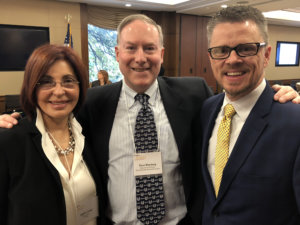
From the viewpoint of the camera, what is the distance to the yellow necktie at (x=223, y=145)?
1.25m

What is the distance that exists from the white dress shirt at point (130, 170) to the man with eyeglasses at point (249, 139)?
0.28 meters

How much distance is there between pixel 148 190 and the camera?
1.51 m

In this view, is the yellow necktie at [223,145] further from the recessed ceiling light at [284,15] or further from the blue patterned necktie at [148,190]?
the recessed ceiling light at [284,15]

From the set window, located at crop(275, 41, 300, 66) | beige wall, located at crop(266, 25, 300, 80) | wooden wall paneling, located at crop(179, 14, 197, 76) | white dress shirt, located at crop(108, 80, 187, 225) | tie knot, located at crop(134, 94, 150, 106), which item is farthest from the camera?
window, located at crop(275, 41, 300, 66)

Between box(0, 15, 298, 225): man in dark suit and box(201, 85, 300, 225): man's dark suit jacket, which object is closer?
box(201, 85, 300, 225): man's dark suit jacket

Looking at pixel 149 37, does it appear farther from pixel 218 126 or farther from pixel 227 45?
pixel 218 126

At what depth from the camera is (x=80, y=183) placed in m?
1.45

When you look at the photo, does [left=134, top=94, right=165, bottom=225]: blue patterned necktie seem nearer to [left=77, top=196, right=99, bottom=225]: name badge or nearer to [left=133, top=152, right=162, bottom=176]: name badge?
[left=133, top=152, right=162, bottom=176]: name badge

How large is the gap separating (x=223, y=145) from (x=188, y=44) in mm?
7520

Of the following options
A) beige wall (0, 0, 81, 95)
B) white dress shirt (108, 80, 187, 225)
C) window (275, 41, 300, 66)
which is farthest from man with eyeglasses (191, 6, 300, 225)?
window (275, 41, 300, 66)

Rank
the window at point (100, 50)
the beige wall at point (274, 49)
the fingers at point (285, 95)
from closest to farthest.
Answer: the fingers at point (285, 95)
the window at point (100, 50)
the beige wall at point (274, 49)

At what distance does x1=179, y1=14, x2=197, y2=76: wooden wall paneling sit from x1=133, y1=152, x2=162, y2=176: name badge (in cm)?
703

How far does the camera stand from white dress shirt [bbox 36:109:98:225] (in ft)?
4.44

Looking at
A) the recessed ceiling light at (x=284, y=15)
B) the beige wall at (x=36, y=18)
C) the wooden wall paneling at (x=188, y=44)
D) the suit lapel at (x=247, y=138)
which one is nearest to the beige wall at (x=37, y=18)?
the beige wall at (x=36, y=18)
